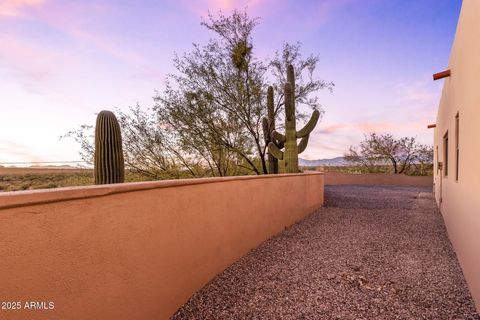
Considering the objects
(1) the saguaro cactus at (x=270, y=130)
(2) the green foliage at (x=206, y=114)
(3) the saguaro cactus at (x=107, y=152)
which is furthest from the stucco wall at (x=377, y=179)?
(3) the saguaro cactus at (x=107, y=152)

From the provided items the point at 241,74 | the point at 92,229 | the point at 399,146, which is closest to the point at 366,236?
the point at 92,229

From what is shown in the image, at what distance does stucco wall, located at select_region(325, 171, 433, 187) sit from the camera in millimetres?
19797

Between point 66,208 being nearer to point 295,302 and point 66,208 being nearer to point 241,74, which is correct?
point 295,302

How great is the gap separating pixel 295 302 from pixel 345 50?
9.54m

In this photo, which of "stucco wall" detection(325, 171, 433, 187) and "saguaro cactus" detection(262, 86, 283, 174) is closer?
"saguaro cactus" detection(262, 86, 283, 174)

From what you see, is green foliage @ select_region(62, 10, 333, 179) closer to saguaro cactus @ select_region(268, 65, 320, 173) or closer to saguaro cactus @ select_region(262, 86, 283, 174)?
saguaro cactus @ select_region(262, 86, 283, 174)

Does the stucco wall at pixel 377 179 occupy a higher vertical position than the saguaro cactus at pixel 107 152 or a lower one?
lower

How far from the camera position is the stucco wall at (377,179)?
19.8m

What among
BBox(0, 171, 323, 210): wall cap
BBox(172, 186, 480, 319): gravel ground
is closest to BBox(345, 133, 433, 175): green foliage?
BBox(172, 186, 480, 319): gravel ground

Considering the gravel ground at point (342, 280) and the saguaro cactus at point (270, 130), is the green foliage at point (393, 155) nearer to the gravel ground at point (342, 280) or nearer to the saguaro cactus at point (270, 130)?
the saguaro cactus at point (270, 130)

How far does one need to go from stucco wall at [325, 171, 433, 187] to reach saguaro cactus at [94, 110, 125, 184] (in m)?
17.8

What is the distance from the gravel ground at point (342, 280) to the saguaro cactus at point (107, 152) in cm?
243

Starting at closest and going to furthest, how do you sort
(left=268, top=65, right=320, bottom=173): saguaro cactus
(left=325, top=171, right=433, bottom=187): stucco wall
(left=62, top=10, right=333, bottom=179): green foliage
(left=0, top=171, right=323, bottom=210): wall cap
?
(left=0, top=171, right=323, bottom=210): wall cap < (left=268, top=65, right=320, bottom=173): saguaro cactus < (left=62, top=10, right=333, bottom=179): green foliage < (left=325, top=171, right=433, bottom=187): stucco wall

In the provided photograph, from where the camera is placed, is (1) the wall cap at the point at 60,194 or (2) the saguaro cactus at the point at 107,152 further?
(2) the saguaro cactus at the point at 107,152
